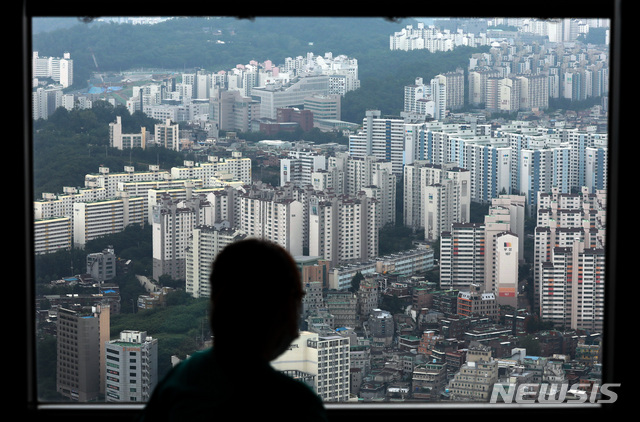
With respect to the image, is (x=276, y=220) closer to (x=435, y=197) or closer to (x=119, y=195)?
(x=119, y=195)

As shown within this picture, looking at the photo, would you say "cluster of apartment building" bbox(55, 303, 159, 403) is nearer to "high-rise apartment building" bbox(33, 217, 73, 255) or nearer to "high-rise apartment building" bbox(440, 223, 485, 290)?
"high-rise apartment building" bbox(33, 217, 73, 255)

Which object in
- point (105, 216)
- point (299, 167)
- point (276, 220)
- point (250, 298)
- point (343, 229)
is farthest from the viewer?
point (299, 167)

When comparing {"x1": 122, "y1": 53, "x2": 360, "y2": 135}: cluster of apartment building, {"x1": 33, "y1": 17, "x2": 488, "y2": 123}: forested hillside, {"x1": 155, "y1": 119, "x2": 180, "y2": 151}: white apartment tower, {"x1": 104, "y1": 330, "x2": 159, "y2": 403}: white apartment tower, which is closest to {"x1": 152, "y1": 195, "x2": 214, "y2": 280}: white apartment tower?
{"x1": 104, "y1": 330, "x2": 159, "y2": 403}: white apartment tower

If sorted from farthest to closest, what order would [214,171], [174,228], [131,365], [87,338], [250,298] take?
1. [214,171]
2. [174,228]
3. [87,338]
4. [131,365]
5. [250,298]

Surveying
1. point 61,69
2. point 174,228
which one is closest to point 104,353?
point 174,228
